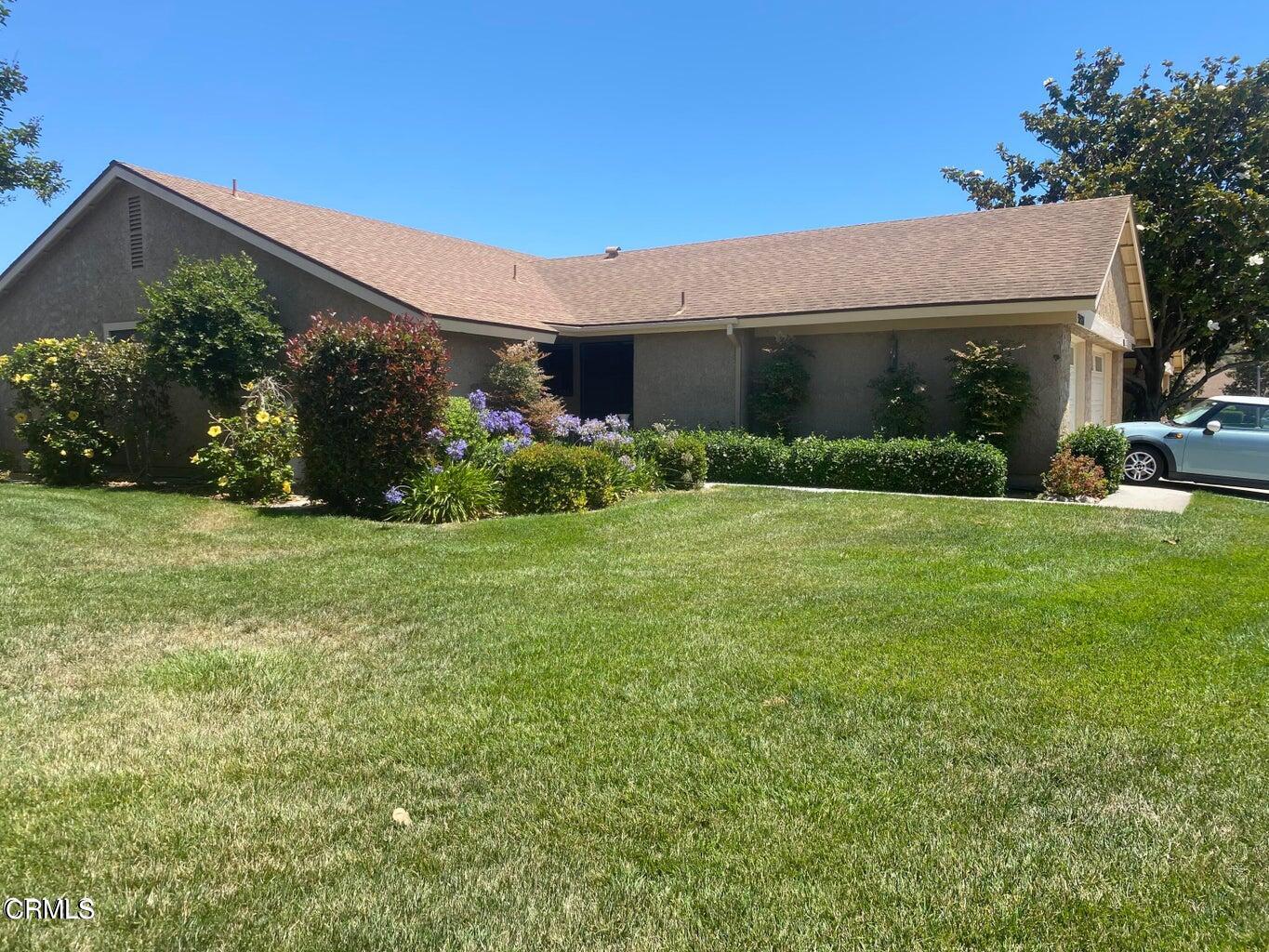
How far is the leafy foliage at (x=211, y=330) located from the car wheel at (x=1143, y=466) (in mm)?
15145

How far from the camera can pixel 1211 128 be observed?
21.6 m

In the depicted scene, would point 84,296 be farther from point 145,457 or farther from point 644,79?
point 644,79

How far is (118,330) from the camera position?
16.8 metres

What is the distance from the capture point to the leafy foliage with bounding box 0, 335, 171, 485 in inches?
539

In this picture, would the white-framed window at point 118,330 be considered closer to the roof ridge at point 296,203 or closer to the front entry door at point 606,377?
the roof ridge at point 296,203

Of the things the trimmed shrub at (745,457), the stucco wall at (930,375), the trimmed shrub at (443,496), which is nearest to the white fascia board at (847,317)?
the stucco wall at (930,375)

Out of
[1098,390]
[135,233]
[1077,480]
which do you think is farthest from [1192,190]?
[135,233]

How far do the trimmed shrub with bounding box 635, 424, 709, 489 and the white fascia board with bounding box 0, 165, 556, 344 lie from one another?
11.6 ft

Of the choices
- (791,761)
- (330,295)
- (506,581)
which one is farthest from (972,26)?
(791,761)

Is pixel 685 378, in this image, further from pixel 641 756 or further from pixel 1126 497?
pixel 641 756

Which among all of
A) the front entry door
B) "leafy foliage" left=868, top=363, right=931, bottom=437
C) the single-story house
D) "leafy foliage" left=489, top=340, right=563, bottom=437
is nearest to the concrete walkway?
the single-story house

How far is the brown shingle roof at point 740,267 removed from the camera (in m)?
14.4

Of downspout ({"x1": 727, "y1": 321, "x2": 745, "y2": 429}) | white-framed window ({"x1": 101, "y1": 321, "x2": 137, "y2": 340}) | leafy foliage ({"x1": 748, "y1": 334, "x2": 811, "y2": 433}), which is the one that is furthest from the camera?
white-framed window ({"x1": 101, "y1": 321, "x2": 137, "y2": 340})

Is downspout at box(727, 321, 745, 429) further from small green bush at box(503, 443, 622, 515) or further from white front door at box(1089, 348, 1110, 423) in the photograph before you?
white front door at box(1089, 348, 1110, 423)
